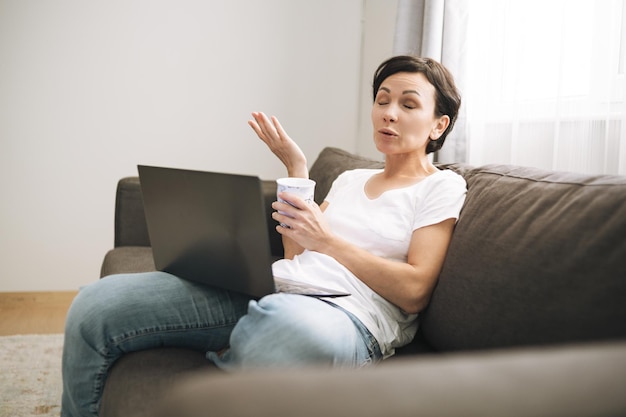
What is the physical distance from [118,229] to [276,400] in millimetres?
1759

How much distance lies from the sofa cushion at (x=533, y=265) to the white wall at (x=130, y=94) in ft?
6.25

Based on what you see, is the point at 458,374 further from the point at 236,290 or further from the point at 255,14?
the point at 255,14

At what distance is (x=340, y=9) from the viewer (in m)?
3.00

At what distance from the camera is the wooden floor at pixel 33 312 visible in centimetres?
244

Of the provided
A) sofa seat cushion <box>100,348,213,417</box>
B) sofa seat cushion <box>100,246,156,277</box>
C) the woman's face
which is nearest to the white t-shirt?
the woman's face

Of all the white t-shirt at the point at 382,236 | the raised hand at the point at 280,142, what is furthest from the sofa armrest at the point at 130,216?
the white t-shirt at the point at 382,236

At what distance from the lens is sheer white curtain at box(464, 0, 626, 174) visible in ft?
4.61

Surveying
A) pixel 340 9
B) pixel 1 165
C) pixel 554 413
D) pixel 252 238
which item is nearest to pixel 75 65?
pixel 1 165

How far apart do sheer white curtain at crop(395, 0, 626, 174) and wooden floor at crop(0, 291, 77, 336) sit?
1.85 m

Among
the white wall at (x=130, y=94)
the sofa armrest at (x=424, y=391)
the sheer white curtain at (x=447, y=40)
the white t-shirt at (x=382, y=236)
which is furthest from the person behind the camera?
the white wall at (x=130, y=94)

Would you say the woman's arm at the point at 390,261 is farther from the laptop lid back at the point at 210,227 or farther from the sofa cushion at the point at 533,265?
the laptop lid back at the point at 210,227

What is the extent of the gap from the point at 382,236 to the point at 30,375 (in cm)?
141

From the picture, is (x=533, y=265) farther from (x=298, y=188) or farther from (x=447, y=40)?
(x=447, y=40)

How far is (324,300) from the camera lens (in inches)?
43.1
